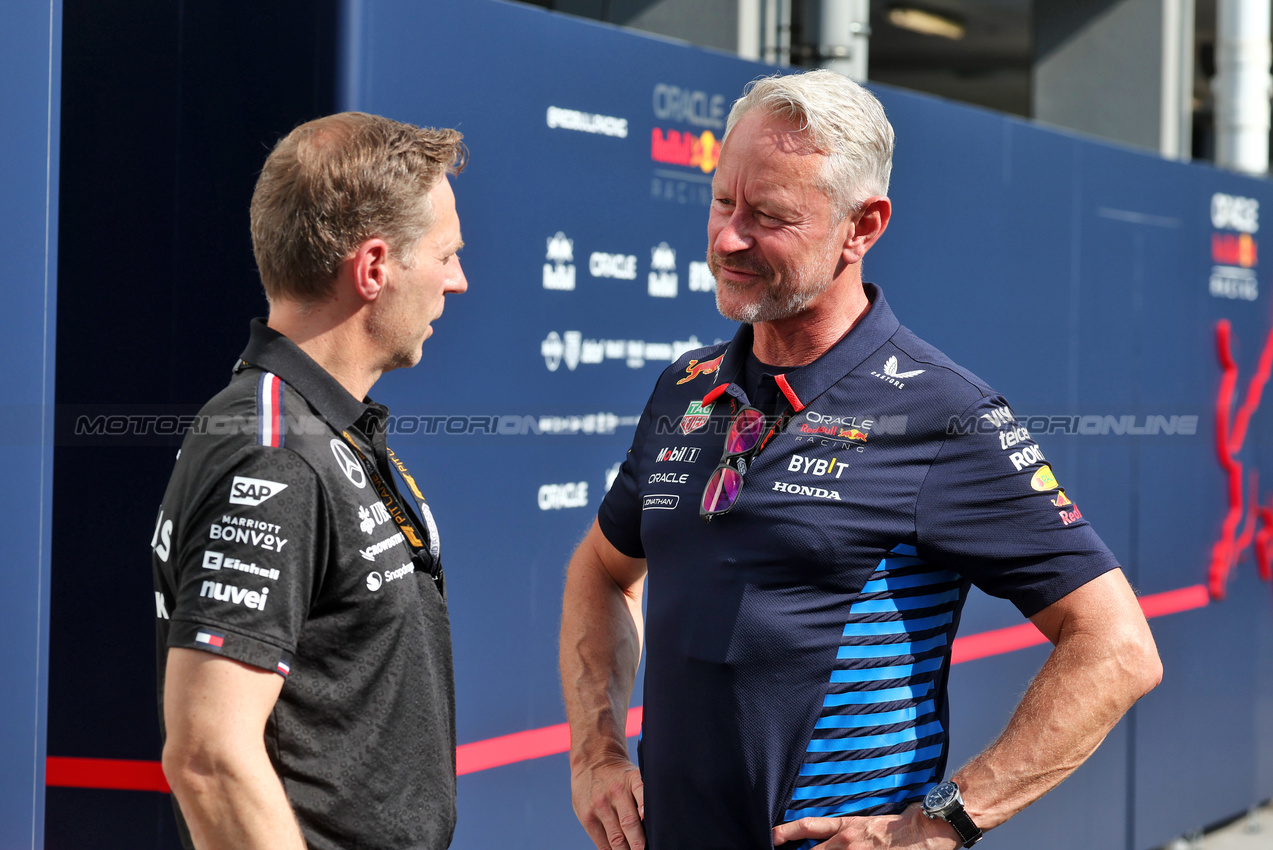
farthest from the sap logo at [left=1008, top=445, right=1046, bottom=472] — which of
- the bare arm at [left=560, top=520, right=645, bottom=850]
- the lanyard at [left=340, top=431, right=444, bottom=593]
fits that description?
the lanyard at [left=340, top=431, right=444, bottom=593]

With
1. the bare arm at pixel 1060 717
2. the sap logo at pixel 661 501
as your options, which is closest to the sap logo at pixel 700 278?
the sap logo at pixel 661 501

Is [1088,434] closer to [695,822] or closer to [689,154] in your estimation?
[689,154]

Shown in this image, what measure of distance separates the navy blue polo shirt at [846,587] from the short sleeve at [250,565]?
559mm

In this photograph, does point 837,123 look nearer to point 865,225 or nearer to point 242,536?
point 865,225

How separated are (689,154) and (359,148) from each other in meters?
1.52

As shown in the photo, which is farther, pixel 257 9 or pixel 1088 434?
pixel 1088 434

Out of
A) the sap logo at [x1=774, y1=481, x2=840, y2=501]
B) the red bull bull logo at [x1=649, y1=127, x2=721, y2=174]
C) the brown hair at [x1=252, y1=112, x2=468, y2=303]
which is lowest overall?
the sap logo at [x1=774, y1=481, x2=840, y2=501]

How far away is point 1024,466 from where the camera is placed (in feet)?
5.28

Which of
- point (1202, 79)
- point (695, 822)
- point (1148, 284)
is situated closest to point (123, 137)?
point (695, 822)

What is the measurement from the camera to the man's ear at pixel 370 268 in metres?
Answer: 1.55

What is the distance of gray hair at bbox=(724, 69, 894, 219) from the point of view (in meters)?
1.72

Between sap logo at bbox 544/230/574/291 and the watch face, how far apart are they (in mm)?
1409

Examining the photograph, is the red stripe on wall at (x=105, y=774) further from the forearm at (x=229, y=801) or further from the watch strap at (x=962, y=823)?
the watch strap at (x=962, y=823)

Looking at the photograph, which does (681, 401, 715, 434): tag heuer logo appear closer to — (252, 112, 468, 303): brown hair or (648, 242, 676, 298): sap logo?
(252, 112, 468, 303): brown hair
